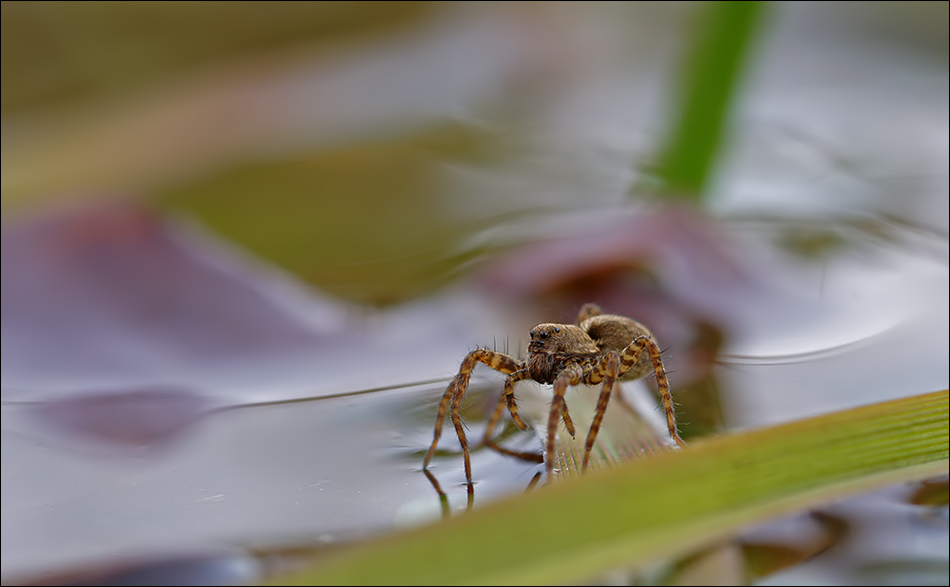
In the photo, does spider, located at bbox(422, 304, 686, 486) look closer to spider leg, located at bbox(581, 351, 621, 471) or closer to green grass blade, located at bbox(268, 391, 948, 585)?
spider leg, located at bbox(581, 351, 621, 471)

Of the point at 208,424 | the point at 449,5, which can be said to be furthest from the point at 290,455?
the point at 449,5

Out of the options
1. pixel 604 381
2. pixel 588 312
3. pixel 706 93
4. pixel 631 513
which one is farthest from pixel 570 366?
pixel 706 93

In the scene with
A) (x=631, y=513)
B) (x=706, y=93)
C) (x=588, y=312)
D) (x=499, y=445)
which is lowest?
(x=631, y=513)

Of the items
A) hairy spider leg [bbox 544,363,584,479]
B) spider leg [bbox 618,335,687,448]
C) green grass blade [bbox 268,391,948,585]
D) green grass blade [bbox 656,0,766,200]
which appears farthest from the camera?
green grass blade [bbox 656,0,766,200]

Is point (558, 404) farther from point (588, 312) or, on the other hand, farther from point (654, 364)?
point (588, 312)

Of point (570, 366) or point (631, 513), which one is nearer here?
point (631, 513)

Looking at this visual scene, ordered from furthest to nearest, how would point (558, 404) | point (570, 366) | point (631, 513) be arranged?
point (570, 366) → point (558, 404) → point (631, 513)

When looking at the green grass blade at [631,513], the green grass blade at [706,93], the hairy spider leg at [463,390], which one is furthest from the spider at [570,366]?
the green grass blade at [706,93]

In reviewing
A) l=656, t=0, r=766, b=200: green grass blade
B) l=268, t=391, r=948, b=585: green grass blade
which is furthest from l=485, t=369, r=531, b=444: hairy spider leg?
l=656, t=0, r=766, b=200: green grass blade
